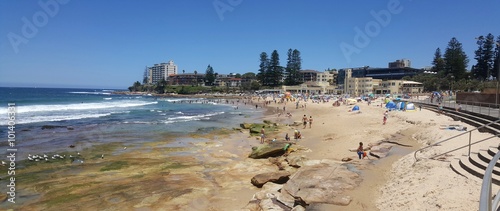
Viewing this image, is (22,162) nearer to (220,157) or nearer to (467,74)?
(220,157)

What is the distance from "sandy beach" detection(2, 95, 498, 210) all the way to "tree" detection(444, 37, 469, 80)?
64343 millimetres

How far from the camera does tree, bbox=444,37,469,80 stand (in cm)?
6869

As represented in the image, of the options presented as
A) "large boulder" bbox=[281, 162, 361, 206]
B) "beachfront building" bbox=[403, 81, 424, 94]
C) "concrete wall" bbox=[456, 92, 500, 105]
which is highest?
"beachfront building" bbox=[403, 81, 424, 94]

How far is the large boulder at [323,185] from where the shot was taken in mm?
7582

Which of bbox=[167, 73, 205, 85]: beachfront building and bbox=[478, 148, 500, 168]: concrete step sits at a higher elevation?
bbox=[167, 73, 205, 85]: beachfront building

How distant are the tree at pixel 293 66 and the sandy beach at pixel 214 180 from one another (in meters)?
84.5

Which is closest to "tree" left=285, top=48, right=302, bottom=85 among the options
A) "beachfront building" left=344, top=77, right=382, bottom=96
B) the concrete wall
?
"beachfront building" left=344, top=77, right=382, bottom=96

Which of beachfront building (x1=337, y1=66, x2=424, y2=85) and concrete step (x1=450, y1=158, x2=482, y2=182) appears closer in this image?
concrete step (x1=450, y1=158, x2=482, y2=182)

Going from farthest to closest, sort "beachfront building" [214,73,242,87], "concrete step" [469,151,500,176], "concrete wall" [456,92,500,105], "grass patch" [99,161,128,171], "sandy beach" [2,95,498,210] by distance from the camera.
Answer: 1. "beachfront building" [214,73,242,87]
2. "concrete wall" [456,92,500,105]
3. "grass patch" [99,161,128,171]
4. "concrete step" [469,151,500,176]
5. "sandy beach" [2,95,498,210]

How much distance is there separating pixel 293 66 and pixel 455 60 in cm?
4554

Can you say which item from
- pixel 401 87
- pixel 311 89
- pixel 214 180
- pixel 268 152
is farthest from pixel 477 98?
pixel 311 89

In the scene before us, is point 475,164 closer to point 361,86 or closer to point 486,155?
point 486,155

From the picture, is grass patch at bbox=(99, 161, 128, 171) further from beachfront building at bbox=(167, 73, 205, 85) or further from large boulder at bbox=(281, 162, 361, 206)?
beachfront building at bbox=(167, 73, 205, 85)

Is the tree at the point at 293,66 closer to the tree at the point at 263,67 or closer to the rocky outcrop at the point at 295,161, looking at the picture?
the tree at the point at 263,67
